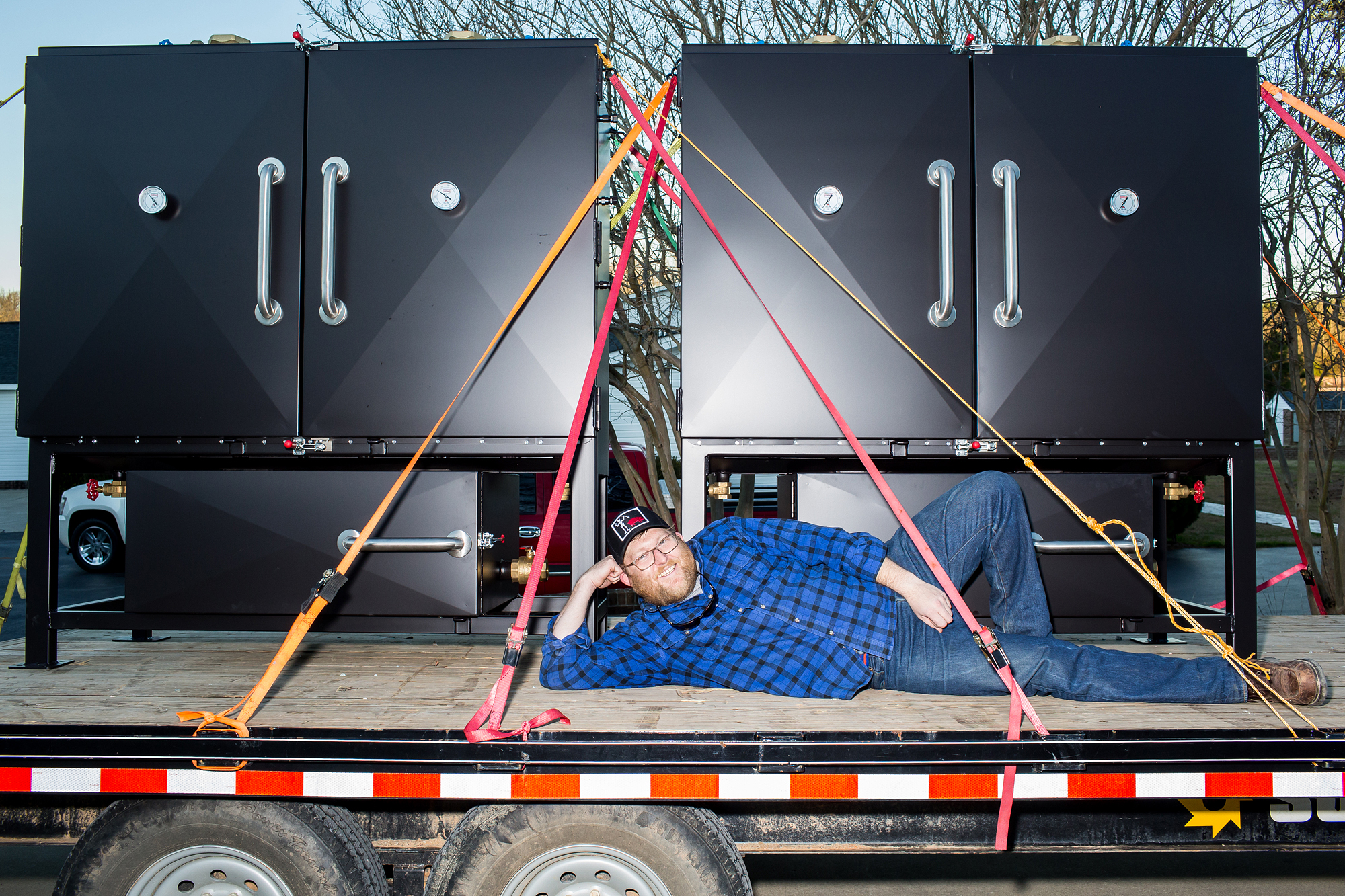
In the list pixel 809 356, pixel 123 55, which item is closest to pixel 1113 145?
pixel 809 356

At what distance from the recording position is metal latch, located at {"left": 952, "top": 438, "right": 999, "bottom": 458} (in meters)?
2.60

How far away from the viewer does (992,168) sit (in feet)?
8.47

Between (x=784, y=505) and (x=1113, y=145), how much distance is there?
154 cm

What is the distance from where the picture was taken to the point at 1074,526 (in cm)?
269

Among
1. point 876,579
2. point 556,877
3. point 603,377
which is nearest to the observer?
point 556,877

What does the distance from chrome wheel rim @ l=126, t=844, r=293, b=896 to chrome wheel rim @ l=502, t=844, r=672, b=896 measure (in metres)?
0.58

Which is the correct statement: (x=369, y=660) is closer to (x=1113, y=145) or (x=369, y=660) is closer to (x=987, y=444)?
(x=987, y=444)

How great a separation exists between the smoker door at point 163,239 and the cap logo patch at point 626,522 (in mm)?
1082

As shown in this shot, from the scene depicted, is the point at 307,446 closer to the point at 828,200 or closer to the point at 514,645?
the point at 514,645

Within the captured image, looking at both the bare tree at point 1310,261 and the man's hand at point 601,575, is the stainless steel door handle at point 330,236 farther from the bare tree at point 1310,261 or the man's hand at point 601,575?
the bare tree at point 1310,261

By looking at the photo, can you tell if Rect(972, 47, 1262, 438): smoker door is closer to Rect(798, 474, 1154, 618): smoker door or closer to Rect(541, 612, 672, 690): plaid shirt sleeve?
Rect(798, 474, 1154, 618): smoker door

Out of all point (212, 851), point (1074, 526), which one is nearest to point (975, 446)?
point (1074, 526)

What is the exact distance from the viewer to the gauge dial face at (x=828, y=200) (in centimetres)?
257

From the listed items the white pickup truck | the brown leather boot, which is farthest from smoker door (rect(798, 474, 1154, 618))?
the white pickup truck
